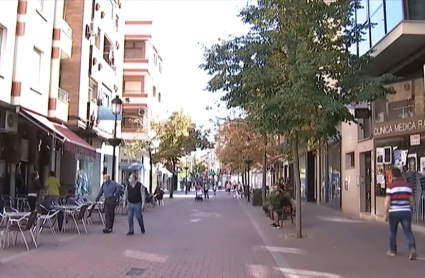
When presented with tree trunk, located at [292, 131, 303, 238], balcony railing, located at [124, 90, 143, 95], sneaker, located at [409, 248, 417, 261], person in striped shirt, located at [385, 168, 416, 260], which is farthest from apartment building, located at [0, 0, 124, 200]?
balcony railing, located at [124, 90, 143, 95]

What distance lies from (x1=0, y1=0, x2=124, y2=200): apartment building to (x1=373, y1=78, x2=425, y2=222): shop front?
11.4 metres

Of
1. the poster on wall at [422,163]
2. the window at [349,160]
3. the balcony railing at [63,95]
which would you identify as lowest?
the poster on wall at [422,163]

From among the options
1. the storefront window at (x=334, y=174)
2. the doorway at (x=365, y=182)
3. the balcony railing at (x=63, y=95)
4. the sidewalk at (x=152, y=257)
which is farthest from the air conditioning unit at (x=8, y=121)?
the storefront window at (x=334, y=174)

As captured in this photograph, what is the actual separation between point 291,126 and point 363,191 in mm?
9525

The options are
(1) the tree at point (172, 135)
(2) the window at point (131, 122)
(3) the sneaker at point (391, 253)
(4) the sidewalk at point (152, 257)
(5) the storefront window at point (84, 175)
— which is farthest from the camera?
(2) the window at point (131, 122)

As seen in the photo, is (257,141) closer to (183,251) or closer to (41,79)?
(41,79)

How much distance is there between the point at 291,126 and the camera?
13.5 metres

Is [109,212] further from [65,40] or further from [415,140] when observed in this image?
[415,140]

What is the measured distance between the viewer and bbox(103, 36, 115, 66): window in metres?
29.3

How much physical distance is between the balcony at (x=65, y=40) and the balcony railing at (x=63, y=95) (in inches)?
63.7

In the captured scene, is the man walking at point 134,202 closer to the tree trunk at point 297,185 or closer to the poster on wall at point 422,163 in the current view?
the tree trunk at point 297,185

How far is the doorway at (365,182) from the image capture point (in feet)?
69.8

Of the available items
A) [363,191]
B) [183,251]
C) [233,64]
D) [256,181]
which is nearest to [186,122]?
[363,191]

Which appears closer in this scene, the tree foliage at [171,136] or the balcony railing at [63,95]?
the balcony railing at [63,95]
